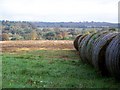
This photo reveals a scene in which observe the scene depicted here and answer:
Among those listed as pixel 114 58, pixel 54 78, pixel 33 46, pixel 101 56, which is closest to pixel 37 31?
pixel 33 46

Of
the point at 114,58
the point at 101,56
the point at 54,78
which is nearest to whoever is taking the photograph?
the point at 114,58

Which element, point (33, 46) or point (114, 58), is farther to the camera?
point (33, 46)

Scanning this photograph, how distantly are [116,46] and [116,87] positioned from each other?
6.02ft

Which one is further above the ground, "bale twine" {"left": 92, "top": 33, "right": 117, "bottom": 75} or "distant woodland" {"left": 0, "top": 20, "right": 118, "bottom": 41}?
"bale twine" {"left": 92, "top": 33, "right": 117, "bottom": 75}

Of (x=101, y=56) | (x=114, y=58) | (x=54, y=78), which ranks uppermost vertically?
(x=114, y=58)

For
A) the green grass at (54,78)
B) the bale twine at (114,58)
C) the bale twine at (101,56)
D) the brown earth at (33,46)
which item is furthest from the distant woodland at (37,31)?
the bale twine at (114,58)

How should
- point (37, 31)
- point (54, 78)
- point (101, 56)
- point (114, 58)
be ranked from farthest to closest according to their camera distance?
point (37, 31), point (101, 56), point (54, 78), point (114, 58)

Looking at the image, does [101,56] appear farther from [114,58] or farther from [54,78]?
[54,78]

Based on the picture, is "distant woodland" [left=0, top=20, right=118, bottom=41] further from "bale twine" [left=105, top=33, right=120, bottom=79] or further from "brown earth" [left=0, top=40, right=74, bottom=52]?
"bale twine" [left=105, top=33, right=120, bottom=79]

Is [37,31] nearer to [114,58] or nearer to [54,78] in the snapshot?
[54,78]

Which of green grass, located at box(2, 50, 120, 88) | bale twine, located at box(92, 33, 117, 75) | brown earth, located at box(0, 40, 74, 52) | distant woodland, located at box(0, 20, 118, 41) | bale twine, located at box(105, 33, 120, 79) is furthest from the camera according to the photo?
distant woodland, located at box(0, 20, 118, 41)

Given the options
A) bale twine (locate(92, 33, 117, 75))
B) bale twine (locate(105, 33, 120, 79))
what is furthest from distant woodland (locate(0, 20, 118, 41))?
bale twine (locate(105, 33, 120, 79))

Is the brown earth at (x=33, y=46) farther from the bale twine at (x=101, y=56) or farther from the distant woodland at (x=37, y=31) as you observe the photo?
the bale twine at (x=101, y=56)

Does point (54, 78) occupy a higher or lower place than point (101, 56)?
lower
